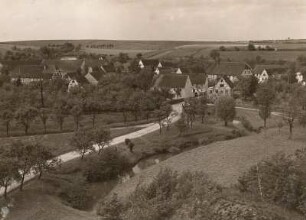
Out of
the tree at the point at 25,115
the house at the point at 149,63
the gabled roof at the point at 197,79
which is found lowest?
the tree at the point at 25,115

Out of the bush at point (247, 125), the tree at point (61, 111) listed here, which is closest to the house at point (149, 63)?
the tree at point (61, 111)

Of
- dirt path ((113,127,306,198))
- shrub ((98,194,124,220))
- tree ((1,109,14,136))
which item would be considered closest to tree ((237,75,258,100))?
dirt path ((113,127,306,198))

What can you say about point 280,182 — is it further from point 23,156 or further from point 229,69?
point 229,69

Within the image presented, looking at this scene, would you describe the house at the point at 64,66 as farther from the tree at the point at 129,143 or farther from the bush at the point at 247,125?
the tree at the point at 129,143

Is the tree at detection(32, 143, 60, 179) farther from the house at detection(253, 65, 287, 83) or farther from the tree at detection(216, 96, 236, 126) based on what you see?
the house at detection(253, 65, 287, 83)

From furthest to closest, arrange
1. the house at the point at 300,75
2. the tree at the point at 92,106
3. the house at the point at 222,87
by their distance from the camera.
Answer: the house at the point at 300,75 < the house at the point at 222,87 < the tree at the point at 92,106

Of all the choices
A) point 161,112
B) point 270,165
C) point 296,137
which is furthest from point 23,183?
point 296,137

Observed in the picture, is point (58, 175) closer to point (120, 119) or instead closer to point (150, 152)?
point (150, 152)
